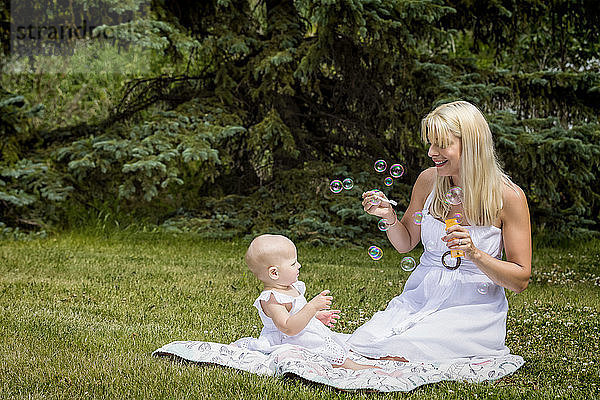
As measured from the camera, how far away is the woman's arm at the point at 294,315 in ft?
10.7

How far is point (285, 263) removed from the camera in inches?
137

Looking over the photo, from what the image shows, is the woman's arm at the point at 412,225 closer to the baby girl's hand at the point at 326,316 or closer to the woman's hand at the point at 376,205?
the woman's hand at the point at 376,205

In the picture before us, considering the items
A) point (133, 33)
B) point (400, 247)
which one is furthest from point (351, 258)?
point (400, 247)

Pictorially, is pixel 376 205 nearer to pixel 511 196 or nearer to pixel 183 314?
pixel 511 196

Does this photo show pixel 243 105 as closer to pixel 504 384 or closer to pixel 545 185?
pixel 545 185

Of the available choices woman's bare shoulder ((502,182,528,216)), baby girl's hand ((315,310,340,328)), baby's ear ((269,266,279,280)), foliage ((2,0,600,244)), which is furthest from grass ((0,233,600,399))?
woman's bare shoulder ((502,182,528,216))

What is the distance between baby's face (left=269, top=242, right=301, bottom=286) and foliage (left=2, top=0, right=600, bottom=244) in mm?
4301

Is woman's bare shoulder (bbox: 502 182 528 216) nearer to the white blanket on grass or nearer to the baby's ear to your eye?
the white blanket on grass

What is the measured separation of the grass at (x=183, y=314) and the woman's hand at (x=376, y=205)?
2.79 feet

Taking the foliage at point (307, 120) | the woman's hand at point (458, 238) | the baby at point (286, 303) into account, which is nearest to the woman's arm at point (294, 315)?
the baby at point (286, 303)

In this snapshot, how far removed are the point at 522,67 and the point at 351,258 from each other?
6474mm

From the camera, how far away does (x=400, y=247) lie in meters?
3.89

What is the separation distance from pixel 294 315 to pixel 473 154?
114 cm

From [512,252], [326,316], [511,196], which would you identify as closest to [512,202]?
[511,196]
